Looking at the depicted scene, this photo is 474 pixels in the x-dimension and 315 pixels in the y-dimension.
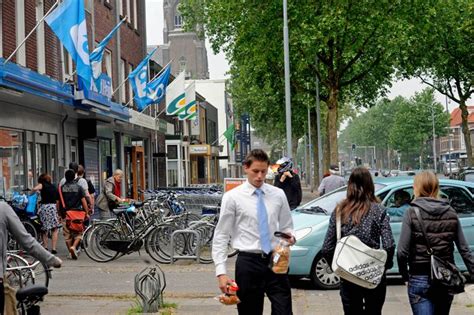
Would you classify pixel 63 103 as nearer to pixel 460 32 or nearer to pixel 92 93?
pixel 92 93

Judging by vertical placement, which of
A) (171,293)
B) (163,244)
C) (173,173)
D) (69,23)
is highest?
(69,23)

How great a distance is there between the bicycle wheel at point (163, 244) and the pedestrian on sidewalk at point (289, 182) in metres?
2.09

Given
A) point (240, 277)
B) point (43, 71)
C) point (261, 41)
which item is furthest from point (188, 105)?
point (240, 277)

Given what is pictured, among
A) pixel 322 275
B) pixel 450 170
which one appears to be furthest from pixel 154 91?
pixel 450 170

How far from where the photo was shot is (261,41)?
114ft

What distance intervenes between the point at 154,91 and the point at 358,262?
20578 millimetres

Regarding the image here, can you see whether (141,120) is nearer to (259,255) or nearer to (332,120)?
(332,120)

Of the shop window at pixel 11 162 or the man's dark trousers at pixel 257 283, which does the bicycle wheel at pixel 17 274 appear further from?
the shop window at pixel 11 162

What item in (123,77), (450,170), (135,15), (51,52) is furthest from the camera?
(450,170)

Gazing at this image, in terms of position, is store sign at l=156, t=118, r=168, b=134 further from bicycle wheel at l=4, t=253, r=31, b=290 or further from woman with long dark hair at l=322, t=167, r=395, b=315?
woman with long dark hair at l=322, t=167, r=395, b=315

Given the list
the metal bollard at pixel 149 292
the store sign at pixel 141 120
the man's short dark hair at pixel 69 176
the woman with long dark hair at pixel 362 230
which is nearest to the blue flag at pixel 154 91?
the store sign at pixel 141 120

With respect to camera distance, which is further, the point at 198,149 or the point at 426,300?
the point at 198,149

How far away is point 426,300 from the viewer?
19.2 ft

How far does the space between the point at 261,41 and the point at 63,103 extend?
17217 millimetres
